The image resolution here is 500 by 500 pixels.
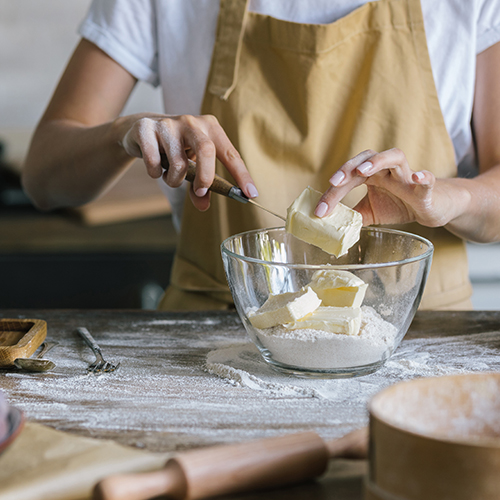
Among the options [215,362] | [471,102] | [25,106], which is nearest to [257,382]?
[215,362]

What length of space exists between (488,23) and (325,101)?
330 mm

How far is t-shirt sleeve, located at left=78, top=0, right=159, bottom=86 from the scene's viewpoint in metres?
1.19

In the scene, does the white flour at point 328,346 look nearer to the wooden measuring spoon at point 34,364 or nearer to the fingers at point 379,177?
the fingers at point 379,177

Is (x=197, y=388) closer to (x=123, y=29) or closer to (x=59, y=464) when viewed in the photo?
(x=59, y=464)

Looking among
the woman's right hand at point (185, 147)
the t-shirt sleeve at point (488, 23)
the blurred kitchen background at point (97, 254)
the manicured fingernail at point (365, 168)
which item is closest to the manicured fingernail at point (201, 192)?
the woman's right hand at point (185, 147)

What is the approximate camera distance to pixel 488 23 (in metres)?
1.09

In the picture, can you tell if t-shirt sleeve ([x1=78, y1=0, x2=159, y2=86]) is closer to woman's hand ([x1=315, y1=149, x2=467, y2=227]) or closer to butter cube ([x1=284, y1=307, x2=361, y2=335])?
woman's hand ([x1=315, y1=149, x2=467, y2=227])

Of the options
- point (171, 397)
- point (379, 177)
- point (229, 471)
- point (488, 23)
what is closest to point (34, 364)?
point (171, 397)

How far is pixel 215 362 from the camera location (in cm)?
82

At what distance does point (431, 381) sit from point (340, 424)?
192 millimetres

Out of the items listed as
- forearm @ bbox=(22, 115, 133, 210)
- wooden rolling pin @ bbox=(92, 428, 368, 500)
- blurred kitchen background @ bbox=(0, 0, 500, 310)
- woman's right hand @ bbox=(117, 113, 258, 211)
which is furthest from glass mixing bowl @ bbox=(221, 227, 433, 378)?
blurred kitchen background @ bbox=(0, 0, 500, 310)

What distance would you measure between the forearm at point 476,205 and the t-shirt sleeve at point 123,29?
2.19 feet

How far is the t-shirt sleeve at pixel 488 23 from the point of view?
1.09m

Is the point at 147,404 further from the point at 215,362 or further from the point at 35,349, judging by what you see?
the point at 35,349
